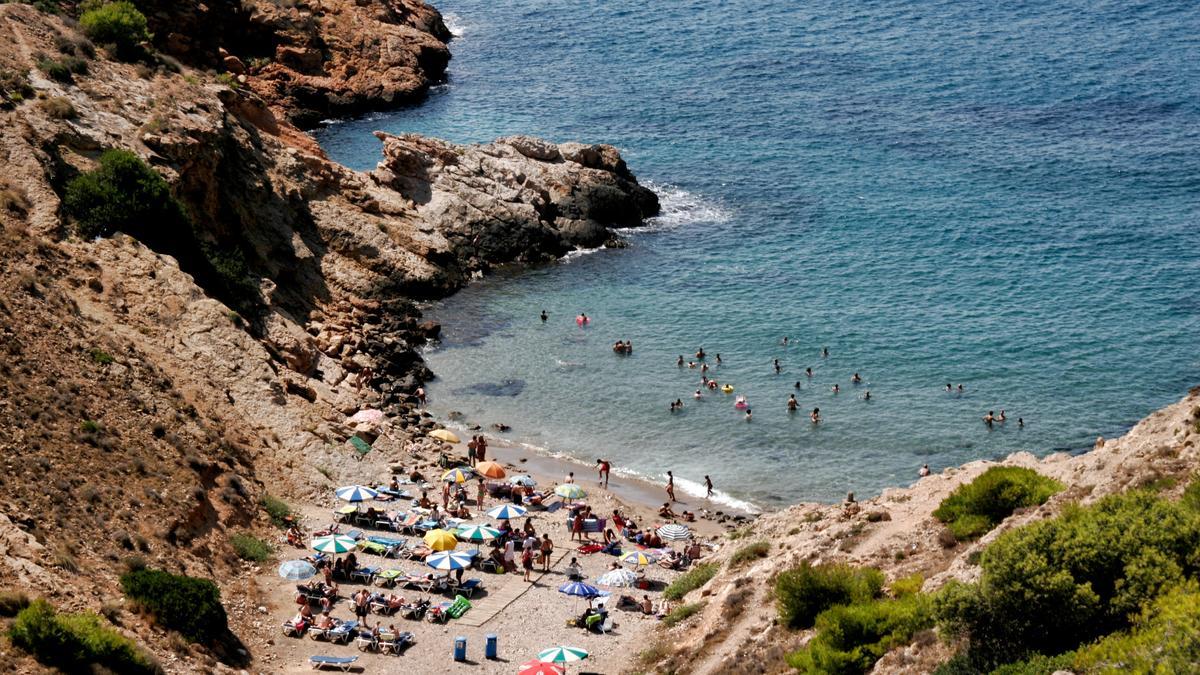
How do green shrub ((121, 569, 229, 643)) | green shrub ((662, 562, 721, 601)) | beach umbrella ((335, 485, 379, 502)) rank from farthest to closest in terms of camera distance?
beach umbrella ((335, 485, 379, 502)) < green shrub ((662, 562, 721, 601)) < green shrub ((121, 569, 229, 643))

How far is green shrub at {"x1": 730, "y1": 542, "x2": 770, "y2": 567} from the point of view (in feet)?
123

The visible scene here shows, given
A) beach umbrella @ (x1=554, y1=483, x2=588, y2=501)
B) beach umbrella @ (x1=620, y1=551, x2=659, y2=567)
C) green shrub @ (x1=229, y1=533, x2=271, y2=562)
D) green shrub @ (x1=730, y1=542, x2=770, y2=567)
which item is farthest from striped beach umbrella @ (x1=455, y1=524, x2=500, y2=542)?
green shrub @ (x1=730, y1=542, x2=770, y2=567)

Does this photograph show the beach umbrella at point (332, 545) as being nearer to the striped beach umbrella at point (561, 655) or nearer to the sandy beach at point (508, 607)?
the sandy beach at point (508, 607)

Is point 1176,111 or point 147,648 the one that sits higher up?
point 1176,111

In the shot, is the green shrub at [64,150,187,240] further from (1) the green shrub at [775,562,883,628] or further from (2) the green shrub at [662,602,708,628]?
(1) the green shrub at [775,562,883,628]

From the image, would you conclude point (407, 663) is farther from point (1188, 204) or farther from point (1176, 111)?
point (1176, 111)

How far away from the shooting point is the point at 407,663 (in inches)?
1416

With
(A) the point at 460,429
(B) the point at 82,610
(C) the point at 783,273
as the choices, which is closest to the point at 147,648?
(B) the point at 82,610

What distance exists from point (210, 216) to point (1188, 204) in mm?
56451

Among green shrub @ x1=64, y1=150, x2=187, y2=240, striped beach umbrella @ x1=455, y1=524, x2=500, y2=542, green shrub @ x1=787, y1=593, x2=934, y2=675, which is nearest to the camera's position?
green shrub @ x1=787, y1=593, x2=934, y2=675

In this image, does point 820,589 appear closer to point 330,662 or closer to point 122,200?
point 330,662

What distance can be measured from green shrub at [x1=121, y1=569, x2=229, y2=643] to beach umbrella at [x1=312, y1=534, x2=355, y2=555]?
6975 mm

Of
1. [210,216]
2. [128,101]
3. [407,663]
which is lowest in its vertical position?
[407,663]

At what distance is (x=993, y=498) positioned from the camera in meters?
31.4
